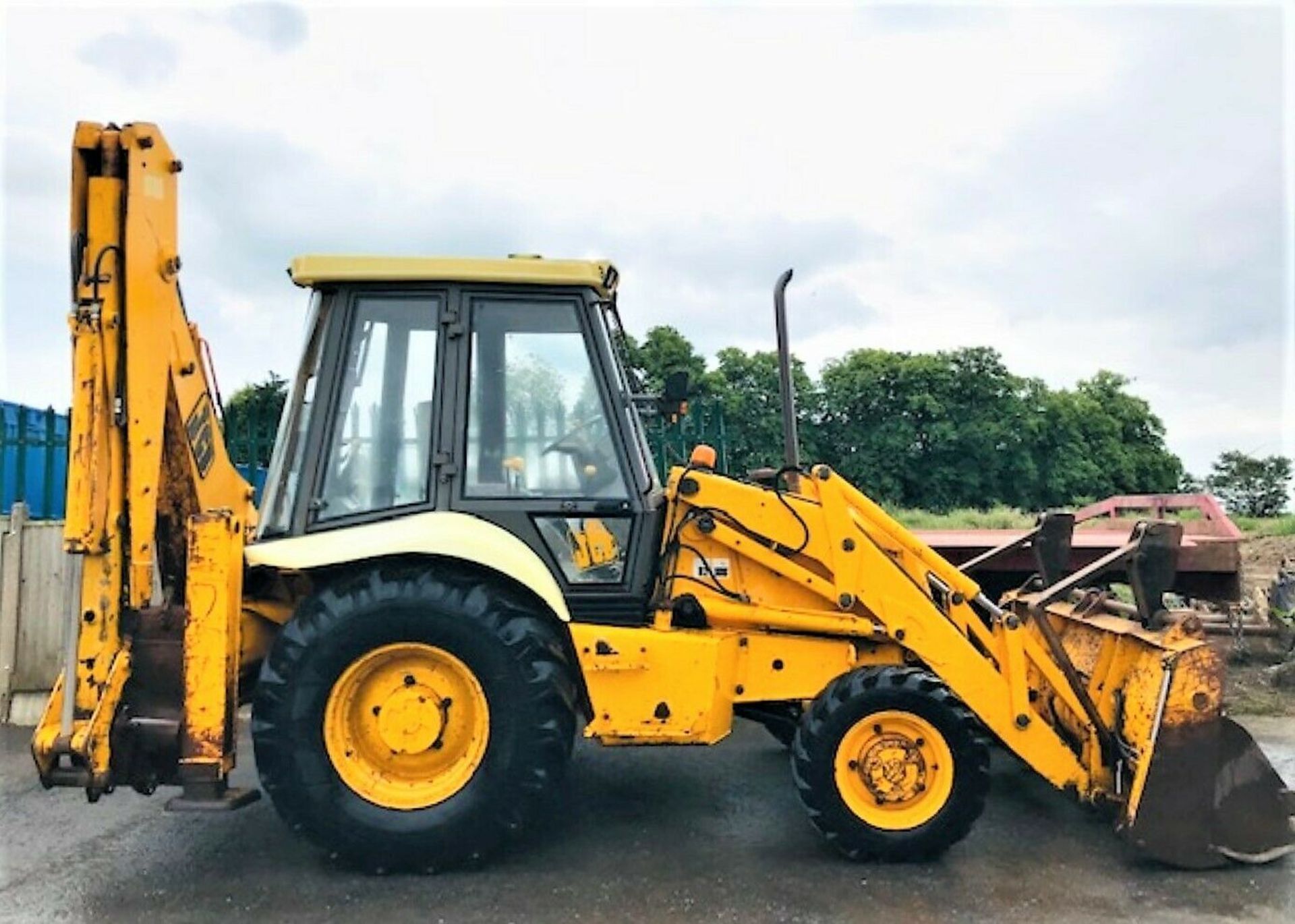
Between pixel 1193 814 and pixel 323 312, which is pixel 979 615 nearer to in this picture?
pixel 1193 814

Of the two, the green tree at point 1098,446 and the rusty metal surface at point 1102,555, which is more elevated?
the green tree at point 1098,446

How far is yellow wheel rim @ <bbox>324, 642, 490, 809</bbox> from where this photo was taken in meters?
4.32

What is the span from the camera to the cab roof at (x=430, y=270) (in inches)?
183

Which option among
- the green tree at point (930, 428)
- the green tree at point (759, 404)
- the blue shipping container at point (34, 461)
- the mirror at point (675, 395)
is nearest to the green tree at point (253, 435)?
the blue shipping container at point (34, 461)

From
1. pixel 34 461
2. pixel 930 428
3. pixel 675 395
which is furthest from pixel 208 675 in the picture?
pixel 930 428

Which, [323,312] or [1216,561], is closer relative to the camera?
[323,312]

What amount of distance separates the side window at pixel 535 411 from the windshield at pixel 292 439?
2.43 ft

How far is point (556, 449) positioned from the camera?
4.69 metres

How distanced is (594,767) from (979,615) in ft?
7.84

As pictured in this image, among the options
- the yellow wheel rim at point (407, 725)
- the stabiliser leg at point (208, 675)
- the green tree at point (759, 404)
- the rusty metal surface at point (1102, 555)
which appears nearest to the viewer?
the stabiliser leg at point (208, 675)

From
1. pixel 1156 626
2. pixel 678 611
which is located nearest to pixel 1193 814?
pixel 1156 626

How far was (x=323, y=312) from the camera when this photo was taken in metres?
4.73

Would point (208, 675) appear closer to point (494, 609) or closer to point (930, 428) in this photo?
point (494, 609)

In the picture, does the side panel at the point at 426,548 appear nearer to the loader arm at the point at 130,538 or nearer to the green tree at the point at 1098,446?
the loader arm at the point at 130,538
